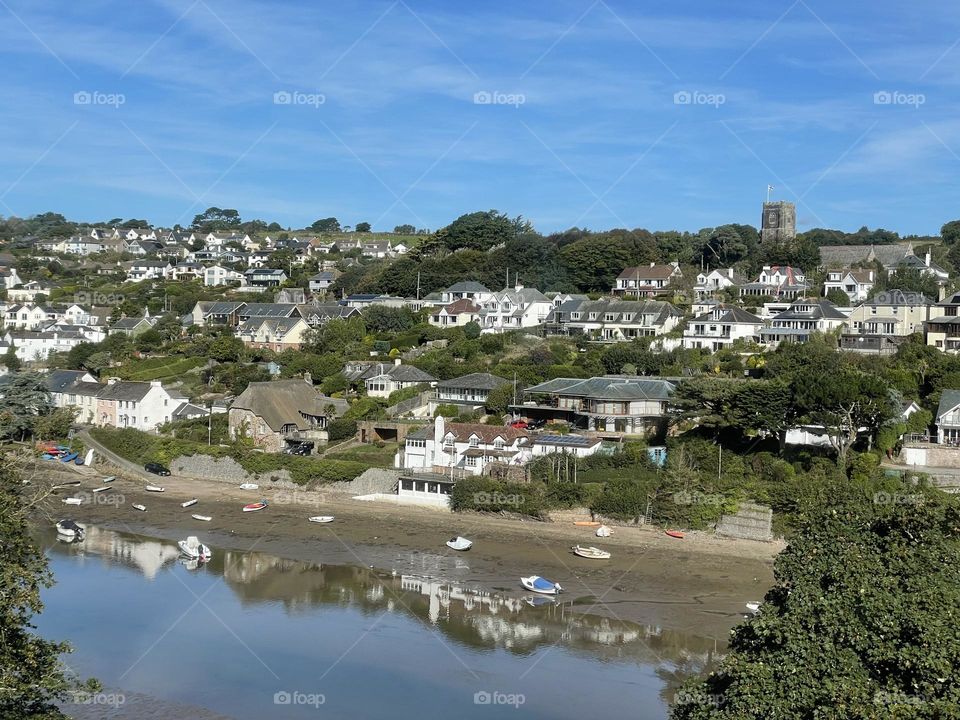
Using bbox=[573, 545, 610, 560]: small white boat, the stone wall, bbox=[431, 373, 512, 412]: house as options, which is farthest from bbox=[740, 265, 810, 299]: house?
bbox=[573, 545, 610, 560]: small white boat

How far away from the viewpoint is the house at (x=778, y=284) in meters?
56.3

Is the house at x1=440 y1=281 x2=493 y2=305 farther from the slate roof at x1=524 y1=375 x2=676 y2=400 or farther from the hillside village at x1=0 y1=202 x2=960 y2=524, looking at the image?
the slate roof at x1=524 y1=375 x2=676 y2=400

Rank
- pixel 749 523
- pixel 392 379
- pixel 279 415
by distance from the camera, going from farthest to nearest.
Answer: pixel 392 379
pixel 279 415
pixel 749 523

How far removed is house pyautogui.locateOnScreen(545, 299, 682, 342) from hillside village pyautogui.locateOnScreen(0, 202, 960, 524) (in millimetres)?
116

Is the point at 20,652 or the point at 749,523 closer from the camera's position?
the point at 20,652

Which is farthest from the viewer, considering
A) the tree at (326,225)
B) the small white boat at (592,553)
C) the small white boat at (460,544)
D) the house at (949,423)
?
the tree at (326,225)

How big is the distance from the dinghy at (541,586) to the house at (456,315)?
102 ft

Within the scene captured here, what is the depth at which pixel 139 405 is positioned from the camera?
145 ft

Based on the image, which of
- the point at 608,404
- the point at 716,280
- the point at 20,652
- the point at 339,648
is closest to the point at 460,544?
the point at 339,648

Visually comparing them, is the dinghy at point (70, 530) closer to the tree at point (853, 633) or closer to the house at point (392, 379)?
the house at point (392, 379)

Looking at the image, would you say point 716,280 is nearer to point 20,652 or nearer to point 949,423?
point 949,423

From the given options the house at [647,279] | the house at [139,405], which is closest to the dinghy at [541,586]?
the house at [139,405]

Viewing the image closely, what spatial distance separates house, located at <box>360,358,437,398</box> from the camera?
4391cm

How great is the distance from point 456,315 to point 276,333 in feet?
33.8
